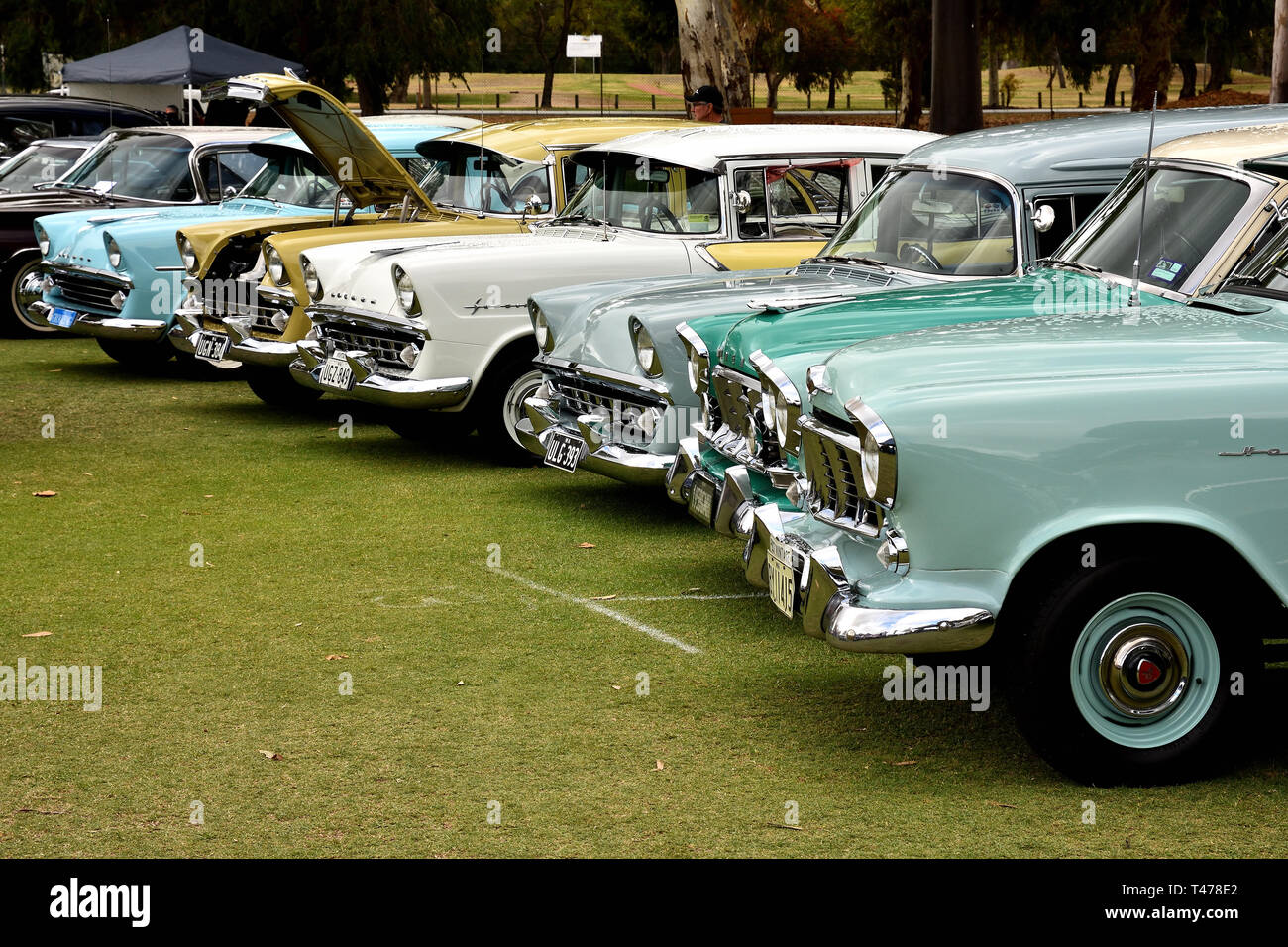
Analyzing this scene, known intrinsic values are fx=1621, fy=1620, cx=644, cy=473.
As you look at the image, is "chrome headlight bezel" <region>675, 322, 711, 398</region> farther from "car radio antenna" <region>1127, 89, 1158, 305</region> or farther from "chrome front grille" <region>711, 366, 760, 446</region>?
"car radio antenna" <region>1127, 89, 1158, 305</region>

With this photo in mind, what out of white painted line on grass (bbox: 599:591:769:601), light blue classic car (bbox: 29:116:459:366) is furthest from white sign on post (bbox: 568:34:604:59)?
white painted line on grass (bbox: 599:591:769:601)

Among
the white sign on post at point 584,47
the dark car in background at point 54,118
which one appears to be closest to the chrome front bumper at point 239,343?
the white sign on post at point 584,47

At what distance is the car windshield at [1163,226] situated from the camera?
18.5 ft

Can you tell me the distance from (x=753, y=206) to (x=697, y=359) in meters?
2.86

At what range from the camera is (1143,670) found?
449 centimetres

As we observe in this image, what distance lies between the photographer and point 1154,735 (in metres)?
4.59

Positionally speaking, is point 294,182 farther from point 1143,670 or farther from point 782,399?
point 1143,670

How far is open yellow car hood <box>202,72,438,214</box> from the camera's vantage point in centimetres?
1128

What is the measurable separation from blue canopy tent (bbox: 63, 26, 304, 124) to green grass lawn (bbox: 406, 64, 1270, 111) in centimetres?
3482

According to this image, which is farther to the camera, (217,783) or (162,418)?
(162,418)
